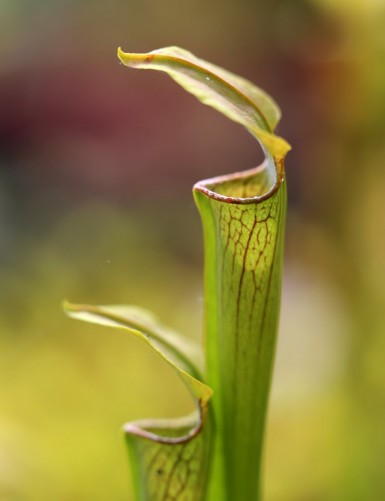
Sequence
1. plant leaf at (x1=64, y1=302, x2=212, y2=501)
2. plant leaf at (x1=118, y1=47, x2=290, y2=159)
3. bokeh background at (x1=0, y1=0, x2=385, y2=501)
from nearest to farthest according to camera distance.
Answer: plant leaf at (x1=118, y1=47, x2=290, y2=159)
plant leaf at (x1=64, y1=302, x2=212, y2=501)
bokeh background at (x1=0, y1=0, x2=385, y2=501)

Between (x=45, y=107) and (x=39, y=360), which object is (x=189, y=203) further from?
(x=39, y=360)

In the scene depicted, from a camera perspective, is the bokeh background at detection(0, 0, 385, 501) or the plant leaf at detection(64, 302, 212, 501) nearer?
the plant leaf at detection(64, 302, 212, 501)

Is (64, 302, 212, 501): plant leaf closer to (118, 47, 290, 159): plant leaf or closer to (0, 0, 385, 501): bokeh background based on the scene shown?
(118, 47, 290, 159): plant leaf

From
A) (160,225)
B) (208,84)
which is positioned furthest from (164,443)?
(160,225)

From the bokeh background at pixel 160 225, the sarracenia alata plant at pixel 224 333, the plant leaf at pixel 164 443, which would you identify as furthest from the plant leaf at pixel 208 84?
the bokeh background at pixel 160 225

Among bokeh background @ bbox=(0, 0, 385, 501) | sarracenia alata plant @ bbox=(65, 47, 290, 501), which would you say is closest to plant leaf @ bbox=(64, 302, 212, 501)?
sarracenia alata plant @ bbox=(65, 47, 290, 501)

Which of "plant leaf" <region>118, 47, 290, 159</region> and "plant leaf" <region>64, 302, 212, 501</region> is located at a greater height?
"plant leaf" <region>118, 47, 290, 159</region>

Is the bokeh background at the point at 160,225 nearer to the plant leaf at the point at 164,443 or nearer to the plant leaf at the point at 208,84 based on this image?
the plant leaf at the point at 164,443

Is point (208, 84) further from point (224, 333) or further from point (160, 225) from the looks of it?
point (160, 225)
